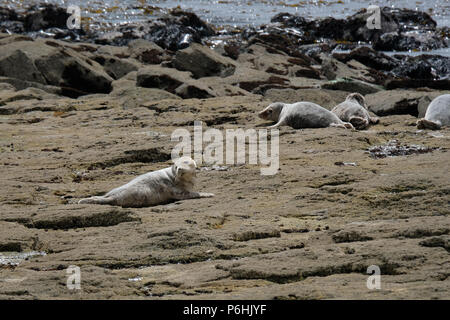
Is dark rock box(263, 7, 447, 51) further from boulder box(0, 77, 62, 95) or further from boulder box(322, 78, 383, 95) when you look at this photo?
boulder box(0, 77, 62, 95)

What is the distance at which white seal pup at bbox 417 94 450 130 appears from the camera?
11398 mm

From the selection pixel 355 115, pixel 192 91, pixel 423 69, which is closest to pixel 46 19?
pixel 423 69

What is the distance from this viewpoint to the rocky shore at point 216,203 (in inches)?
206

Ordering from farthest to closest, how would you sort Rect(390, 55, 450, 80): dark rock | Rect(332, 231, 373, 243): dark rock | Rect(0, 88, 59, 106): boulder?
Rect(390, 55, 450, 80): dark rock
Rect(0, 88, 59, 106): boulder
Rect(332, 231, 373, 243): dark rock

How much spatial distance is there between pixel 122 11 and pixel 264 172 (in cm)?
4025

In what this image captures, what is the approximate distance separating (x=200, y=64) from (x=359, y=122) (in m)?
9.40

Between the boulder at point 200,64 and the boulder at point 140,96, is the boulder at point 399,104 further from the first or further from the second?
the boulder at point 200,64

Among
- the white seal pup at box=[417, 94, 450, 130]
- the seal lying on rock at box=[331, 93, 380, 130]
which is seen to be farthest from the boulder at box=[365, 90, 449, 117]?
the white seal pup at box=[417, 94, 450, 130]

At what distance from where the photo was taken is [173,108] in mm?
14445

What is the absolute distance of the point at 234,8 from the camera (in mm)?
50375

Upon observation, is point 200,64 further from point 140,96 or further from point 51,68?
point 140,96

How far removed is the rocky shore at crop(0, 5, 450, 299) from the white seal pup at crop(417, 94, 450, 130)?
0.29 m

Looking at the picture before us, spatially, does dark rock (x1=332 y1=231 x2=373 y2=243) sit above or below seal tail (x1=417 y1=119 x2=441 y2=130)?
above
